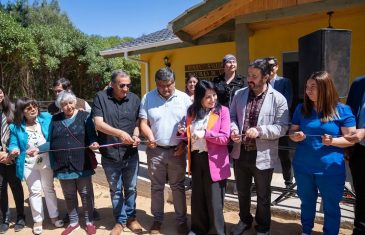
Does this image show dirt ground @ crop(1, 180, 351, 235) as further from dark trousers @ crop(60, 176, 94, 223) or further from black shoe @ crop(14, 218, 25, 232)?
dark trousers @ crop(60, 176, 94, 223)

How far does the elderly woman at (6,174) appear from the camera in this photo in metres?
4.49

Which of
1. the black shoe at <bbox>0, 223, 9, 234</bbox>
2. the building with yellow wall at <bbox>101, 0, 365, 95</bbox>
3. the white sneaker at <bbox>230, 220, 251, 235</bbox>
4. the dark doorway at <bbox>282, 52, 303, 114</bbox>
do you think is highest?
the building with yellow wall at <bbox>101, 0, 365, 95</bbox>

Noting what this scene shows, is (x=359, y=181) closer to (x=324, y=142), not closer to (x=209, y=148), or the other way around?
(x=324, y=142)

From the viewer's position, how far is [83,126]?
4.30m

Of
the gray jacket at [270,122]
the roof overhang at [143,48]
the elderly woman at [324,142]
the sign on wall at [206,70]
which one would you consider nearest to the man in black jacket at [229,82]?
the gray jacket at [270,122]

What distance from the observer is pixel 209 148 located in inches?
144

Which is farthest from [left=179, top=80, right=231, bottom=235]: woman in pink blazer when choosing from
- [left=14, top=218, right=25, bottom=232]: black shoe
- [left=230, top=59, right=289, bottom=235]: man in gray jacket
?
[left=14, top=218, right=25, bottom=232]: black shoe

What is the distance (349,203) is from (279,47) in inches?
163

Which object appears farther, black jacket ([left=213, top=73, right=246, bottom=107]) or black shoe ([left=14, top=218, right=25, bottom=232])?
black shoe ([left=14, top=218, right=25, bottom=232])

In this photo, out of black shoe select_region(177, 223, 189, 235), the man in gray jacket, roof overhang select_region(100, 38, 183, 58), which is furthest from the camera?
roof overhang select_region(100, 38, 183, 58)

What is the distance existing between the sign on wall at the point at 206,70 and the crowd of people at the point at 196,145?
4413mm

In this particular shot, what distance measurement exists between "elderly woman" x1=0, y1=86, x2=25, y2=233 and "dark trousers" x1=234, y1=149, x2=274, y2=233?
9.45 ft

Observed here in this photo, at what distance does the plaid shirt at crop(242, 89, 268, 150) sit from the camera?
3.65 meters

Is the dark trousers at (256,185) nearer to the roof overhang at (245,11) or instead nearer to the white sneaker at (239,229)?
the white sneaker at (239,229)
